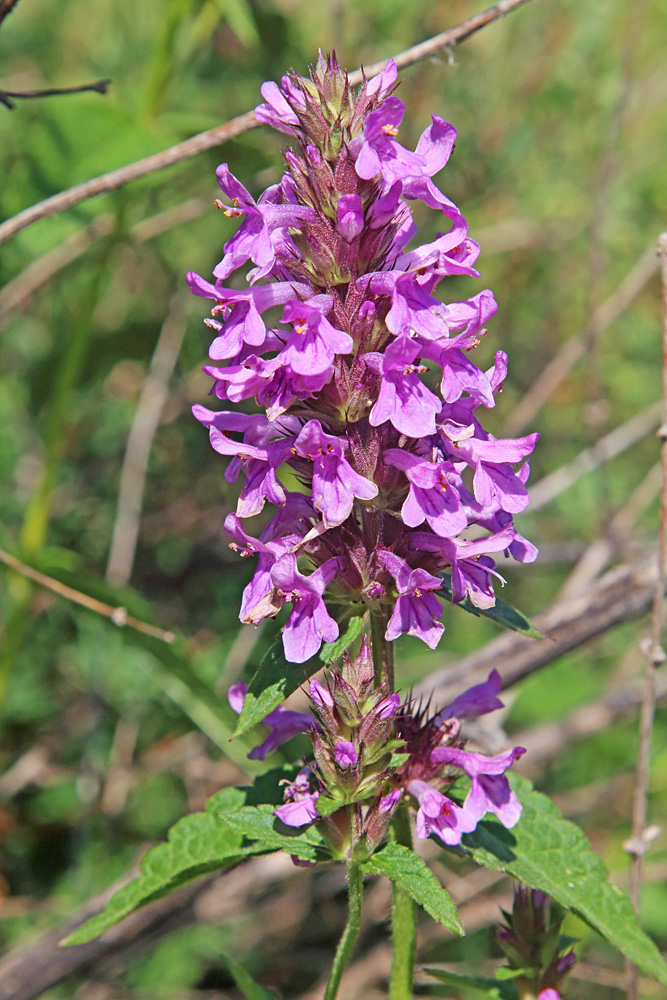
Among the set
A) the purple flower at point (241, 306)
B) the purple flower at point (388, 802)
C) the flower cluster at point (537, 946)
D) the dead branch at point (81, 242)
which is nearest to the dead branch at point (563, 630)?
the flower cluster at point (537, 946)

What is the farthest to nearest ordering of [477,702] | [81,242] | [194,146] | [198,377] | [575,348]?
[198,377]
[575,348]
[81,242]
[194,146]
[477,702]

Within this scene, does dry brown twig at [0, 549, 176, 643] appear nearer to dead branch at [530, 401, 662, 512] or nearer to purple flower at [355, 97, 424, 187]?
purple flower at [355, 97, 424, 187]

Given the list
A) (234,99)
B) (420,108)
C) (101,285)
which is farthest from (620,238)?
(101,285)

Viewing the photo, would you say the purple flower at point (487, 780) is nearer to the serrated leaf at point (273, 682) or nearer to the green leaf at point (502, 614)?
the green leaf at point (502, 614)

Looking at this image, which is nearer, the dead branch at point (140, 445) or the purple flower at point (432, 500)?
the purple flower at point (432, 500)

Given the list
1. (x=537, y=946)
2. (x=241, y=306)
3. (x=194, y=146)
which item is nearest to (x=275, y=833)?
(x=537, y=946)

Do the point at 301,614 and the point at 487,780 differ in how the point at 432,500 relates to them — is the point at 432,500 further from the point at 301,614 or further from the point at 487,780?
the point at 487,780

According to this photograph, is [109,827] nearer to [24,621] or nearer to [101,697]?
[101,697]
